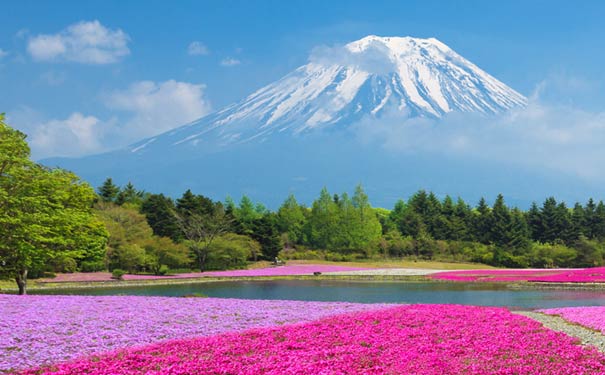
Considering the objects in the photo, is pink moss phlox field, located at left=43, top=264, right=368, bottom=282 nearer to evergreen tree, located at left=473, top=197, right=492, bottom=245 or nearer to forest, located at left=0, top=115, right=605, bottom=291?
forest, located at left=0, top=115, right=605, bottom=291

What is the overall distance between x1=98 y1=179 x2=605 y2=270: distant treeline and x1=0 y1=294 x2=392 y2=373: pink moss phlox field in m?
37.8

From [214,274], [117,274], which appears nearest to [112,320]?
[117,274]

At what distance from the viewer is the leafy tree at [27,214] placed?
27.8 meters

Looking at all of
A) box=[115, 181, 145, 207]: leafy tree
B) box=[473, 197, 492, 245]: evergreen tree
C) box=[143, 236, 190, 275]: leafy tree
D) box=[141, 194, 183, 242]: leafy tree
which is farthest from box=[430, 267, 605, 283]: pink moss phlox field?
box=[115, 181, 145, 207]: leafy tree

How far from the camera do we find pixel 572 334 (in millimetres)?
17203

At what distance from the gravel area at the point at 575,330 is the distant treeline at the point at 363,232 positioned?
148 feet

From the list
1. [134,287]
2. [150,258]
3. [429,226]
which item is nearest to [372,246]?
[429,226]

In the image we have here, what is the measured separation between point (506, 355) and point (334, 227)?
7853cm

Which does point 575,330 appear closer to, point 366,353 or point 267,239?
point 366,353

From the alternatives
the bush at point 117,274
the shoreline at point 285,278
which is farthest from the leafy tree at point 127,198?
the shoreline at point 285,278

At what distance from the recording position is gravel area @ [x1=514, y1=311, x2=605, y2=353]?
15648 mm

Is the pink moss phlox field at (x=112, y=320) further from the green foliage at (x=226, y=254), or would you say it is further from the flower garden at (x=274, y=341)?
the green foliage at (x=226, y=254)

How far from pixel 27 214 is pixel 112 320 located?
1245 cm

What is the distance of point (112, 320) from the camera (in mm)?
18375
